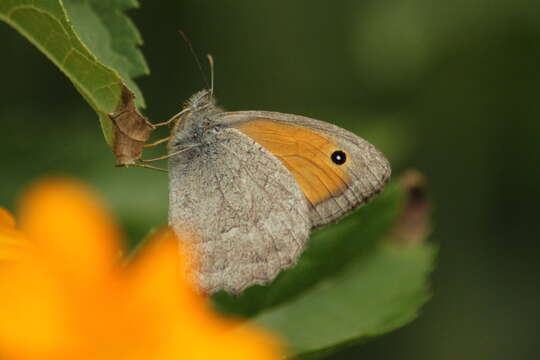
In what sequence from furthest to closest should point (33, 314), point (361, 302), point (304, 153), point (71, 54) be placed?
point (304, 153), point (361, 302), point (71, 54), point (33, 314)

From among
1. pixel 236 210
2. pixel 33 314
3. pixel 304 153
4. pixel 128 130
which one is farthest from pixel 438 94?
pixel 33 314

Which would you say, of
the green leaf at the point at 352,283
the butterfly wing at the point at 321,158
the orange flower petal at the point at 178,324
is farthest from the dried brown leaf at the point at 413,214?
the orange flower petal at the point at 178,324

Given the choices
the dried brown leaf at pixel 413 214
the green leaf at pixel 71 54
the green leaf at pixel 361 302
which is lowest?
the green leaf at pixel 361 302

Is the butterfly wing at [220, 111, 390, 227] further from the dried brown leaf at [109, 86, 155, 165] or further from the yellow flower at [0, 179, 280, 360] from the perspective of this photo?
the yellow flower at [0, 179, 280, 360]

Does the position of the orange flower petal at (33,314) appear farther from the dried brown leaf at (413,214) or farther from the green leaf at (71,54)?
the dried brown leaf at (413,214)

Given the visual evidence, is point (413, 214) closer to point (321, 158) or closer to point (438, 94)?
point (321, 158)

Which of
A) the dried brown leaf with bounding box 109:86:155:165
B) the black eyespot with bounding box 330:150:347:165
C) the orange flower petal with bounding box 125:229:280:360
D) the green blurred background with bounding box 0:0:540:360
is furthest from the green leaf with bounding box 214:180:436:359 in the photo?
the green blurred background with bounding box 0:0:540:360

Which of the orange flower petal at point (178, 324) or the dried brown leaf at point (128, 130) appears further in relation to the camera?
the dried brown leaf at point (128, 130)
